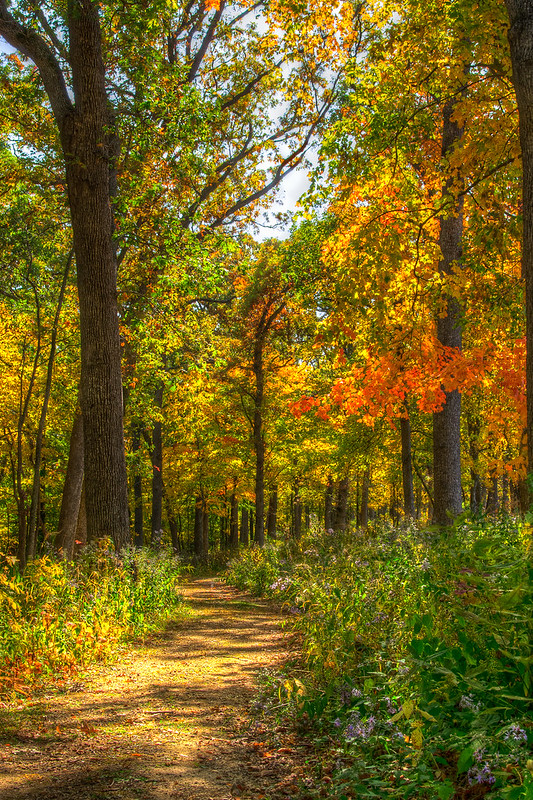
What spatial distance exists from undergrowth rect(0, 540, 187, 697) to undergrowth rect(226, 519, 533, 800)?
1.99m

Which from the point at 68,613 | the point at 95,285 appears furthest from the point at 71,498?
the point at 68,613

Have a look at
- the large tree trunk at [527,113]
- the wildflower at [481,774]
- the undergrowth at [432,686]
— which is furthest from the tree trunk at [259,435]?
the wildflower at [481,774]

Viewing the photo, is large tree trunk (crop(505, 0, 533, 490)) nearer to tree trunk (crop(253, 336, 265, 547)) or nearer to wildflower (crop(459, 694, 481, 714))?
wildflower (crop(459, 694, 481, 714))

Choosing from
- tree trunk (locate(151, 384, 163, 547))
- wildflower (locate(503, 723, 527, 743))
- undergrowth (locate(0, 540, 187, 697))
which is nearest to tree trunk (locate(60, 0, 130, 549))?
undergrowth (locate(0, 540, 187, 697))

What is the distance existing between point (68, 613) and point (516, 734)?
4846mm

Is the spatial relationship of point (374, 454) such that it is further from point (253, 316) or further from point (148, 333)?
point (148, 333)

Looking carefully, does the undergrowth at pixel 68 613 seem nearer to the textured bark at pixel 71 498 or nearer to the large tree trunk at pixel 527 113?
the textured bark at pixel 71 498

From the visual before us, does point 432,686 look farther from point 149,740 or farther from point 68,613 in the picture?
point 68,613

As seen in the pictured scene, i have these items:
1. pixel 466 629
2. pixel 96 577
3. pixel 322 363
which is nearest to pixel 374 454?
pixel 322 363

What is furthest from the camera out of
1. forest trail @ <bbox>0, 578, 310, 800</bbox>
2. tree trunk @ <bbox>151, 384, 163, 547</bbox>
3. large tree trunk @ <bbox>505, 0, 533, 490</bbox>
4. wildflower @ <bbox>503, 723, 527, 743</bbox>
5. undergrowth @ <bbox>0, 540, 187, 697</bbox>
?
tree trunk @ <bbox>151, 384, 163, 547</bbox>

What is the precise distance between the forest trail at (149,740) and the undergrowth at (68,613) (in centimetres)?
29

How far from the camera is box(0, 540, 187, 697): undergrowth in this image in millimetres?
5137

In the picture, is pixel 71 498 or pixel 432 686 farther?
pixel 71 498

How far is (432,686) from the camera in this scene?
2.84 meters
